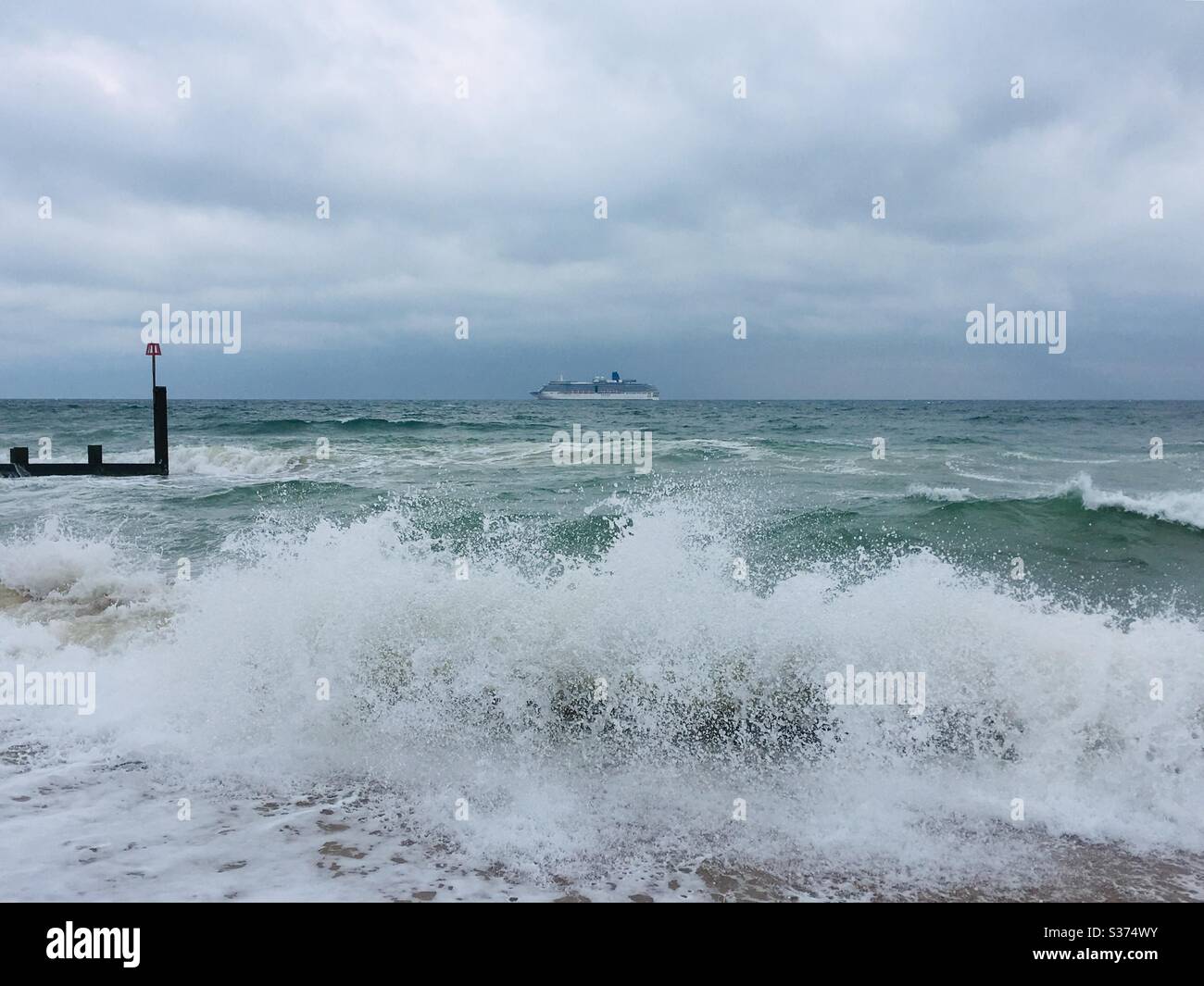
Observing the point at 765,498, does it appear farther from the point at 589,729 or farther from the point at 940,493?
the point at 589,729

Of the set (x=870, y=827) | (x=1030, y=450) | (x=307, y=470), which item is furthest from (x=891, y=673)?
(x=1030, y=450)

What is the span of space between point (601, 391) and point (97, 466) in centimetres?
9711

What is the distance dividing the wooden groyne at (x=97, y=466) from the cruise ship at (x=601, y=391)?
94884mm

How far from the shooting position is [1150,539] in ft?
39.8

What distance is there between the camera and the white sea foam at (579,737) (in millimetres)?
3957

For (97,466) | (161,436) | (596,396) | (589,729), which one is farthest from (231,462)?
(596,396)

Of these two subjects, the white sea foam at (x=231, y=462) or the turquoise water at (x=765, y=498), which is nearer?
the turquoise water at (x=765, y=498)

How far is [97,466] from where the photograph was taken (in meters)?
19.0

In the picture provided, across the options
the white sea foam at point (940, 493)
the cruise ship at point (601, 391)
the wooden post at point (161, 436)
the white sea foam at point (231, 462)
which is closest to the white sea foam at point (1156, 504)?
the white sea foam at point (940, 493)

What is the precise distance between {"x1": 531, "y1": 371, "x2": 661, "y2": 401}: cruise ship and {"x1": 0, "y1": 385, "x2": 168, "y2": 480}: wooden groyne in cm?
9488

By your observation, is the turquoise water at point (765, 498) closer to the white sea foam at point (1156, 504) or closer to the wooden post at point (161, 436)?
the white sea foam at point (1156, 504)

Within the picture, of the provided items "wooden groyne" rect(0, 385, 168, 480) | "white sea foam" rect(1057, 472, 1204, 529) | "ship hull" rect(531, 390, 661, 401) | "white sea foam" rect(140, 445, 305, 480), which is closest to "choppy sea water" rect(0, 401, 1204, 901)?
"white sea foam" rect(1057, 472, 1204, 529)
